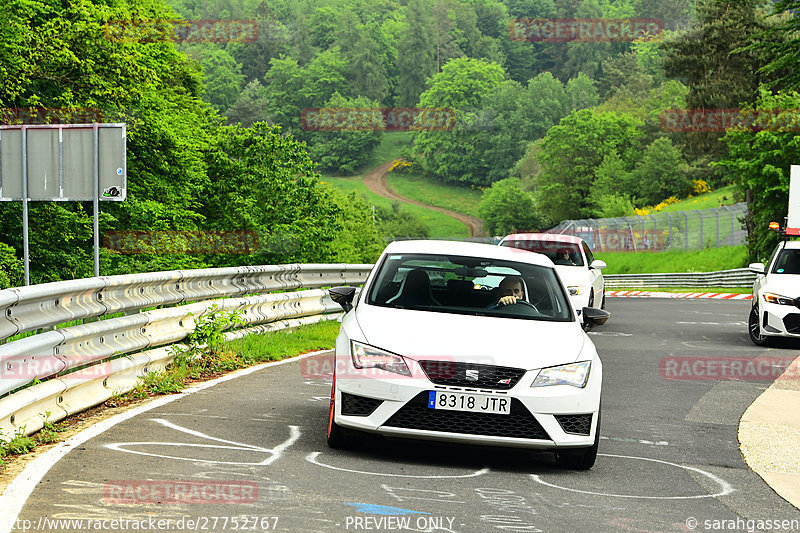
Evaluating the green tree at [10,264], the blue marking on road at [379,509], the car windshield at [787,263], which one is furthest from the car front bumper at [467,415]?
the green tree at [10,264]

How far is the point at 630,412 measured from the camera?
982 centimetres

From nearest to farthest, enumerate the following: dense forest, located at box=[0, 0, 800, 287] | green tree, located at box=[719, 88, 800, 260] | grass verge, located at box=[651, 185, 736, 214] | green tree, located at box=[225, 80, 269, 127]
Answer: dense forest, located at box=[0, 0, 800, 287] < green tree, located at box=[719, 88, 800, 260] < grass verge, located at box=[651, 185, 736, 214] < green tree, located at box=[225, 80, 269, 127]

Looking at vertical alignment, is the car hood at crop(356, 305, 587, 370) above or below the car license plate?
above

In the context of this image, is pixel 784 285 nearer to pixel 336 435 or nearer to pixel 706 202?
pixel 336 435

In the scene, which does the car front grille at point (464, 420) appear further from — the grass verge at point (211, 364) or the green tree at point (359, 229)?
the green tree at point (359, 229)

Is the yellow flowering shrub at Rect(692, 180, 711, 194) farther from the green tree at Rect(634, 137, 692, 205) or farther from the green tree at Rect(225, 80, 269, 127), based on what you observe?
the green tree at Rect(225, 80, 269, 127)

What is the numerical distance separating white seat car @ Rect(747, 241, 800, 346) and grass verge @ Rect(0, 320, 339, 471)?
6.43m

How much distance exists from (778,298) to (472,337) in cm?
1068

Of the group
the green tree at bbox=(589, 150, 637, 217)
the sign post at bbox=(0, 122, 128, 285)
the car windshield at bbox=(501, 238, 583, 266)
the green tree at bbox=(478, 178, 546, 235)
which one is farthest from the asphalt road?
the green tree at bbox=(478, 178, 546, 235)

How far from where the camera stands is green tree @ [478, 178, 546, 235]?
13412 centimetres

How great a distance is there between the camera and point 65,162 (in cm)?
1581

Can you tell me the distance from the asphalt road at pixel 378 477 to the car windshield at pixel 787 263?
24.9 feet

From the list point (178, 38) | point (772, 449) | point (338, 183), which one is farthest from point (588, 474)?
point (338, 183)

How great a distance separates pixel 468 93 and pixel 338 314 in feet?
596
